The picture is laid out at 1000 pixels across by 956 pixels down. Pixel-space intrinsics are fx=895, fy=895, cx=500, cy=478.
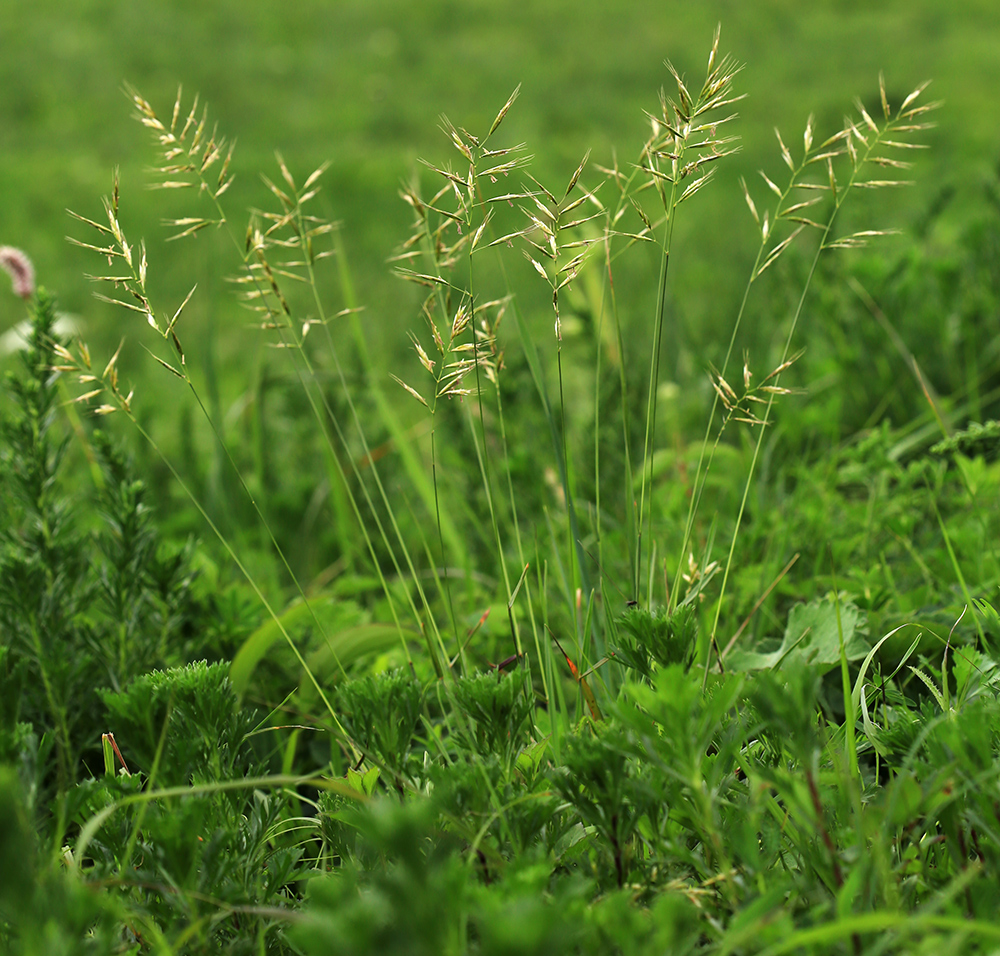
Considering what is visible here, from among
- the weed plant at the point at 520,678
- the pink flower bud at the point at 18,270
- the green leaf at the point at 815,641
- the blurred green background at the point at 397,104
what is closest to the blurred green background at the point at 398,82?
the blurred green background at the point at 397,104

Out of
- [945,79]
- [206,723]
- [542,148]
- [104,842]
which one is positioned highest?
[945,79]

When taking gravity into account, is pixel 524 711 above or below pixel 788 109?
below

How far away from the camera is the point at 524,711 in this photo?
3.41ft

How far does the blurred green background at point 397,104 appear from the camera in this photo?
4.97 metres

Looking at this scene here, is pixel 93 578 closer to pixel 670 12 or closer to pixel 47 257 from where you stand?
pixel 47 257

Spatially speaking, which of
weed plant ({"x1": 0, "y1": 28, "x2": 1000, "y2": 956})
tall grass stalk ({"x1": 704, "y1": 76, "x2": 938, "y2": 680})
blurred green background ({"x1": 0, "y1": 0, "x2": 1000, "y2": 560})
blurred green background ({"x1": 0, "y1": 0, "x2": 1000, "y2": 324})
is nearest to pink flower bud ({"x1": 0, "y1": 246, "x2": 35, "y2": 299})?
weed plant ({"x1": 0, "y1": 28, "x2": 1000, "y2": 956})

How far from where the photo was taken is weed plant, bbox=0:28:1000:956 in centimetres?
85

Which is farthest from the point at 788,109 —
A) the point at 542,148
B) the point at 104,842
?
the point at 104,842

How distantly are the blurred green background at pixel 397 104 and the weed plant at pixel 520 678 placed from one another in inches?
33.5

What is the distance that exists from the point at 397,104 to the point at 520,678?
8839 mm

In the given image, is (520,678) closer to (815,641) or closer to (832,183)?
(815,641)

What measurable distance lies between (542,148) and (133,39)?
5.75 metres

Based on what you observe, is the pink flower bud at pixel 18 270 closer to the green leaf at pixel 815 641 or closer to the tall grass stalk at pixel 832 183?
the tall grass stalk at pixel 832 183

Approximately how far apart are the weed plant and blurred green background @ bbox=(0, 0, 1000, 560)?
852 mm
